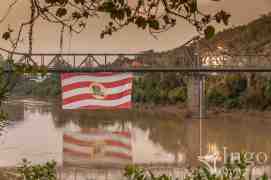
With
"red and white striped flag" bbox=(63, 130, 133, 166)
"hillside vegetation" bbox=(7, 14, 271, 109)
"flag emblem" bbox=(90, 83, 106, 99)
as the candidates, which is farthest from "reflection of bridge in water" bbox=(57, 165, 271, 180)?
"hillside vegetation" bbox=(7, 14, 271, 109)

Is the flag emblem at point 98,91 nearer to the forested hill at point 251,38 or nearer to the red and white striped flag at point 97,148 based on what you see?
the red and white striped flag at point 97,148

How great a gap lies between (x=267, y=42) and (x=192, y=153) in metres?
Answer: 27.4

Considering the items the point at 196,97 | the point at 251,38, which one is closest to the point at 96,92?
the point at 196,97

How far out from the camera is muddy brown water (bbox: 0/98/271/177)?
55.2 ft

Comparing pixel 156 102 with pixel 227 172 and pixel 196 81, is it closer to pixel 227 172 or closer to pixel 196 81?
pixel 196 81

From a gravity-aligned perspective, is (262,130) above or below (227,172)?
below

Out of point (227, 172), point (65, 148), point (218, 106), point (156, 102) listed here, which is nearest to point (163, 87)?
point (156, 102)

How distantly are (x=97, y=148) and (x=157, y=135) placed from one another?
543 cm

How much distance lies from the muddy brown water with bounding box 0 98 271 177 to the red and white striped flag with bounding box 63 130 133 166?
0.27 metres

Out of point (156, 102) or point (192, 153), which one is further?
point (156, 102)

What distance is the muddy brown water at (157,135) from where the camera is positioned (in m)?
16.8

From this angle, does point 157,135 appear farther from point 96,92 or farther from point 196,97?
point 196,97

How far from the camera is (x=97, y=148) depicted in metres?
18.7

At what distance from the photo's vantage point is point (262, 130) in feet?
84.8
